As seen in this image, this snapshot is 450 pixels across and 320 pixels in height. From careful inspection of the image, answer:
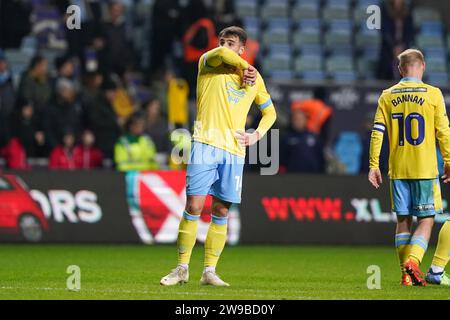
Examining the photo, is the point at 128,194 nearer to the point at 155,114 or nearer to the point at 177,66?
the point at 155,114

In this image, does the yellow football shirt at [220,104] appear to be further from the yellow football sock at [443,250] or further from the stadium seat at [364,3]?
the stadium seat at [364,3]

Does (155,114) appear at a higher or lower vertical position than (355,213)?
higher

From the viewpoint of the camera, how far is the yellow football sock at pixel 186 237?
430 inches

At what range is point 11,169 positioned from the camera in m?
17.9

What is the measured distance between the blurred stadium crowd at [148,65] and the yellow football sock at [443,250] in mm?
8341

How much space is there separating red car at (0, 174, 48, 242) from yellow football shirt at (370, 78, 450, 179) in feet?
25.8

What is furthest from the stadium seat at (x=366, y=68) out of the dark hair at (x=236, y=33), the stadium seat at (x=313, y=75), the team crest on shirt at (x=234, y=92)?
the dark hair at (x=236, y=33)

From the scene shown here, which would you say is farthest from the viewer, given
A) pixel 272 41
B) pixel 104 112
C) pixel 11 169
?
pixel 272 41

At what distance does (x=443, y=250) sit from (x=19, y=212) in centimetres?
825

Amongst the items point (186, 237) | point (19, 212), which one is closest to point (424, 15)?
point (19, 212)
